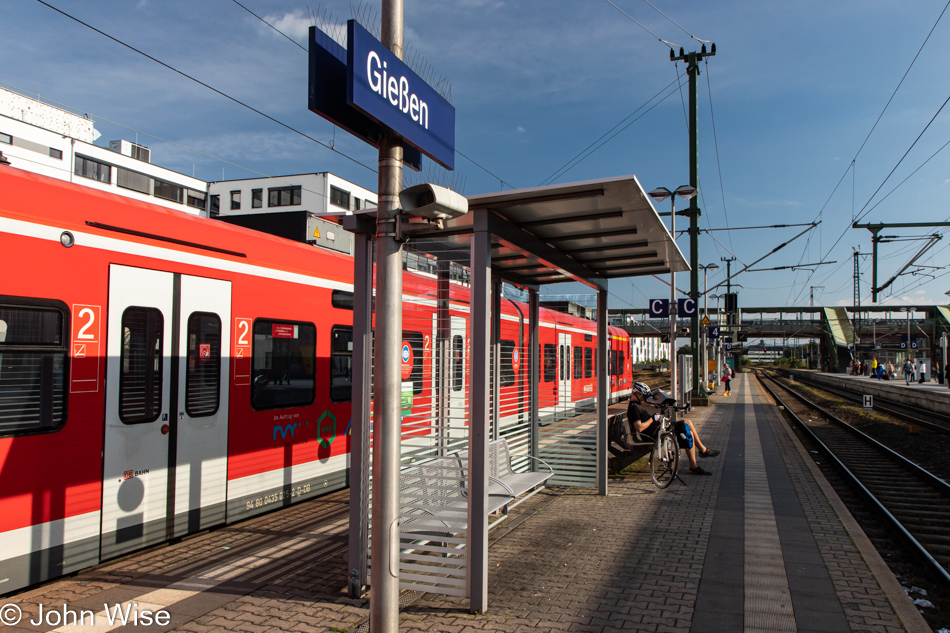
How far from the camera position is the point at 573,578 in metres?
5.32

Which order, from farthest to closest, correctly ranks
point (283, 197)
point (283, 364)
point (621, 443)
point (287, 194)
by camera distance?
point (283, 197) → point (287, 194) → point (621, 443) → point (283, 364)

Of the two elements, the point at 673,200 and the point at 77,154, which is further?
the point at 77,154

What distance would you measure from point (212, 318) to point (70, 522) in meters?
2.23

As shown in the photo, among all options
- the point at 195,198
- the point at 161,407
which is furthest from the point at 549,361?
the point at 195,198

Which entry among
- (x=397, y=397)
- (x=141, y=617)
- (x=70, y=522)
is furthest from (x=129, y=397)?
(x=397, y=397)

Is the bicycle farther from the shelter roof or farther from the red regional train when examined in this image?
the shelter roof

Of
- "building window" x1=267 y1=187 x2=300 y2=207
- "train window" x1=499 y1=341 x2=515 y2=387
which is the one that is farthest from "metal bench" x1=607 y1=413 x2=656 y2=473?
"building window" x1=267 y1=187 x2=300 y2=207

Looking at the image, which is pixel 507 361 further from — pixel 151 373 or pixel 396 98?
pixel 396 98

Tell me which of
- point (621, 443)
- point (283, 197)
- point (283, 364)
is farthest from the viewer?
point (283, 197)

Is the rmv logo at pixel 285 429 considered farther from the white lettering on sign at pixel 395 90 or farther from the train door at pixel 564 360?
the train door at pixel 564 360

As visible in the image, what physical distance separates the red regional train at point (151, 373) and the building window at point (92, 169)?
42056mm

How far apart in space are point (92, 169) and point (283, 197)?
1246 cm

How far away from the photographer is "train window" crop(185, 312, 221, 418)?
622cm

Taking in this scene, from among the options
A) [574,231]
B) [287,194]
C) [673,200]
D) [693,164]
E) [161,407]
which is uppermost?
[287,194]
